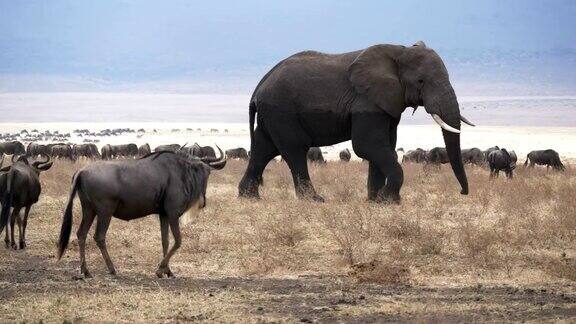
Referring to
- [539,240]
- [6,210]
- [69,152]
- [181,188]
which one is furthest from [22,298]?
[69,152]

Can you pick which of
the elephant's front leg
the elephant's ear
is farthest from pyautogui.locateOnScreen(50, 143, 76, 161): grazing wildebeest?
the elephant's front leg

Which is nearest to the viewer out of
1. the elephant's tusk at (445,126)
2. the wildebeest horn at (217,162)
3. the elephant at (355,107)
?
the wildebeest horn at (217,162)

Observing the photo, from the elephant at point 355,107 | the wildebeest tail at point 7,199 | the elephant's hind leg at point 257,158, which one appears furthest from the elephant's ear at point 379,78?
the wildebeest tail at point 7,199

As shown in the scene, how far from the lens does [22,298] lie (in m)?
11.0

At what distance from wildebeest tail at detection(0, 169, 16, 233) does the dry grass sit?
0.43 m

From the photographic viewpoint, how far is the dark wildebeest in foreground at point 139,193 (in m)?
12.4

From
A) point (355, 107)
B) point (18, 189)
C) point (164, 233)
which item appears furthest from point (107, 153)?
point (164, 233)

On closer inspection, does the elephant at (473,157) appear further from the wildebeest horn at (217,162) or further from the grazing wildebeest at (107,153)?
the wildebeest horn at (217,162)

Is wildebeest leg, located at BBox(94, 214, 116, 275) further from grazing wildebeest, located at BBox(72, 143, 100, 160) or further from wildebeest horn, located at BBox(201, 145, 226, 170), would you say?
grazing wildebeest, located at BBox(72, 143, 100, 160)

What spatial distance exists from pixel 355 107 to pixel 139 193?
27.2 feet

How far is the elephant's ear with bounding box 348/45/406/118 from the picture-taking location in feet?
65.7

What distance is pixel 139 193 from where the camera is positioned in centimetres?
1255

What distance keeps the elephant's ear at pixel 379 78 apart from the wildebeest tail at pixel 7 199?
23.5ft

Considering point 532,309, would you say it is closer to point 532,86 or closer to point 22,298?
point 22,298
